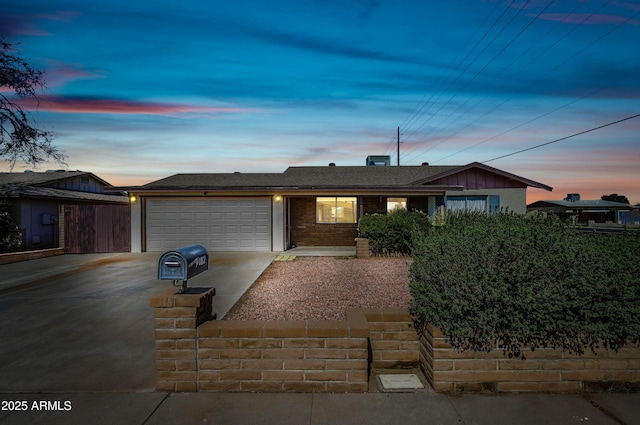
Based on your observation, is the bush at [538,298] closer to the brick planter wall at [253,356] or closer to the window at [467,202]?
the brick planter wall at [253,356]

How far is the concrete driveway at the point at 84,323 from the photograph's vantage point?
11.8 ft

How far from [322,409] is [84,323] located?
14.7 ft

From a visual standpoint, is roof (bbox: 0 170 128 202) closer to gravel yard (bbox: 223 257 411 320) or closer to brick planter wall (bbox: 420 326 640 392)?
gravel yard (bbox: 223 257 411 320)

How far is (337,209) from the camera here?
16.7 metres

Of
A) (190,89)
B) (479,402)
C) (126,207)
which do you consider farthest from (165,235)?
(479,402)

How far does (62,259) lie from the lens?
13.1 metres

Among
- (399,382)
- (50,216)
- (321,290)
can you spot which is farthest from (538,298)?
(50,216)

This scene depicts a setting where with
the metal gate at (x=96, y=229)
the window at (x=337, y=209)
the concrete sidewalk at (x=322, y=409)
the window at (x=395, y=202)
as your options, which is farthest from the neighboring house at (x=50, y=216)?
the concrete sidewalk at (x=322, y=409)

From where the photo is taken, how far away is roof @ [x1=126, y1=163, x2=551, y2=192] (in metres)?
15.1

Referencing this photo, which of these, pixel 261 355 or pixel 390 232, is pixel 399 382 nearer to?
pixel 261 355

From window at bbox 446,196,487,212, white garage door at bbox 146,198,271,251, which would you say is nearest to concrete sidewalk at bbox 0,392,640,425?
white garage door at bbox 146,198,271,251

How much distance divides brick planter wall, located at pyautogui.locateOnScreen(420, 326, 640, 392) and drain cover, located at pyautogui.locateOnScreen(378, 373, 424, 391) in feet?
0.76

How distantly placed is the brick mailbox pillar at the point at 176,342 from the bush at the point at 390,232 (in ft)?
30.5

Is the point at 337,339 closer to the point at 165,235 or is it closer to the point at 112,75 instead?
the point at 112,75
